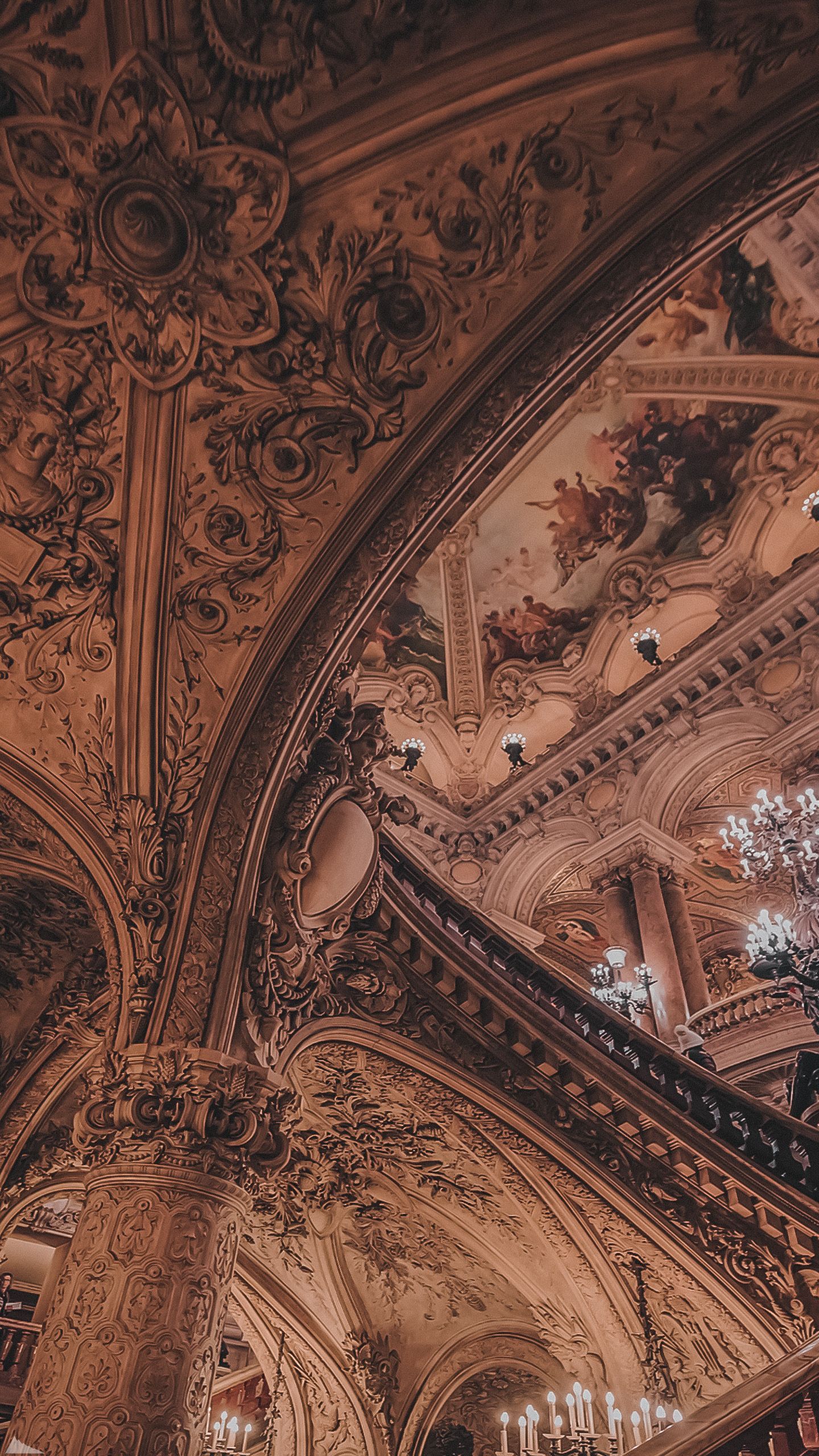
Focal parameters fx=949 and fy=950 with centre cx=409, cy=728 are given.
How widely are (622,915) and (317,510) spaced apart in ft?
31.0

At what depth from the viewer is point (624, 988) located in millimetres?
11867

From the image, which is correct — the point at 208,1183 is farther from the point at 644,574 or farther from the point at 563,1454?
the point at 644,574

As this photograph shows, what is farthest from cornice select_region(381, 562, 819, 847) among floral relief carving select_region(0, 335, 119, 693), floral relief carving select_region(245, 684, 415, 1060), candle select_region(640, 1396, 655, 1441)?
floral relief carving select_region(0, 335, 119, 693)

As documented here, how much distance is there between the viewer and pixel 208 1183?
432 centimetres

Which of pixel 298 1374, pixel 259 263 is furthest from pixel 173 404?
pixel 298 1374

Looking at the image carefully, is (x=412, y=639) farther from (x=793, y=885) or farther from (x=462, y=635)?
(x=793, y=885)

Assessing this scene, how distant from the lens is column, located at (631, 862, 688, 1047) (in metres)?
11.7

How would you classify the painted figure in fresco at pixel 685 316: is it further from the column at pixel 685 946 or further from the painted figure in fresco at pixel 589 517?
the column at pixel 685 946

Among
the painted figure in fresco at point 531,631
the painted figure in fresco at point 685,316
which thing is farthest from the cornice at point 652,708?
the painted figure in fresco at point 685,316

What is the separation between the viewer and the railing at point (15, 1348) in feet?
33.4

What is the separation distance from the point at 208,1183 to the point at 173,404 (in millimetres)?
4070

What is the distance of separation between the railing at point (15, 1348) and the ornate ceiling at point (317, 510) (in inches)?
128

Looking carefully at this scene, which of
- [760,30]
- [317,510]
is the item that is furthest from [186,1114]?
[760,30]

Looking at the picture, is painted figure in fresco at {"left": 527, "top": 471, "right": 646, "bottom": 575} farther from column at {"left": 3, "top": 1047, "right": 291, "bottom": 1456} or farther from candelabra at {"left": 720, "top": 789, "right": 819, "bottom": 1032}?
column at {"left": 3, "top": 1047, "right": 291, "bottom": 1456}
